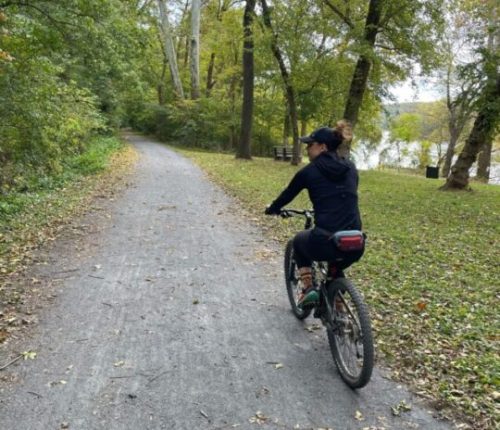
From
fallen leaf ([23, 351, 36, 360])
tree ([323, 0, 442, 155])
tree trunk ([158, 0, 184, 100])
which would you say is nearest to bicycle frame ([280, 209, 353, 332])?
fallen leaf ([23, 351, 36, 360])

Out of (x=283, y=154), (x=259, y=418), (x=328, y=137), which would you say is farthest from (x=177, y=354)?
(x=283, y=154)

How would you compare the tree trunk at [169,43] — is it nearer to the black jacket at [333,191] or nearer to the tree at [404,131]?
the tree at [404,131]

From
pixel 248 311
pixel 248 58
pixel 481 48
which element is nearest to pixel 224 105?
pixel 248 58

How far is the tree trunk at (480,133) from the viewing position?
480 inches

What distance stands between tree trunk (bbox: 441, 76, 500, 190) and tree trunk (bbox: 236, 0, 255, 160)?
950cm

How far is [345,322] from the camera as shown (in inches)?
147

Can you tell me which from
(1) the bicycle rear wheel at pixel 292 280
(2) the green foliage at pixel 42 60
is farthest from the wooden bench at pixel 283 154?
(1) the bicycle rear wheel at pixel 292 280

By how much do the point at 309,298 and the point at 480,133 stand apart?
11115 millimetres

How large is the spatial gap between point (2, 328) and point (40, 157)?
23.4ft

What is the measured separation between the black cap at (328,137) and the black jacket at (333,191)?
8 centimetres

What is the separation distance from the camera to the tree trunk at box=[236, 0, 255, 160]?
1916 cm

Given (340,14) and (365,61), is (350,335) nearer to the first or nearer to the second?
(365,61)

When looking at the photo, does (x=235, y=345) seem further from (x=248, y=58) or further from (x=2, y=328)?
(x=248, y=58)

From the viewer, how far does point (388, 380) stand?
376 centimetres
